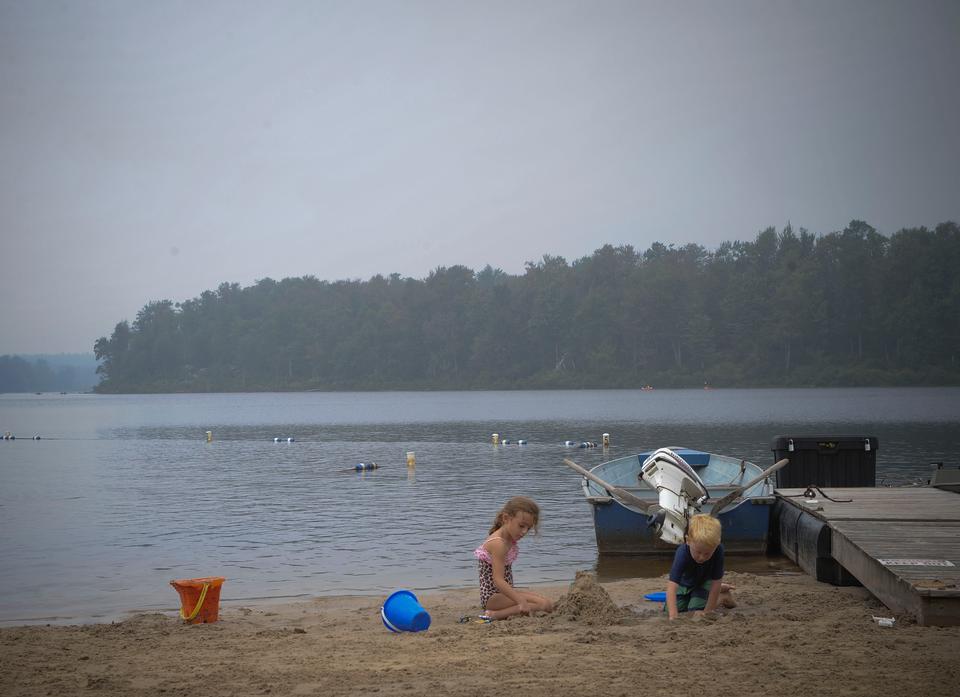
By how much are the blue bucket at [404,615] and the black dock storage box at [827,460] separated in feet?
28.7

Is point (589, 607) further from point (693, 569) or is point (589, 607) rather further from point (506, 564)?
point (693, 569)

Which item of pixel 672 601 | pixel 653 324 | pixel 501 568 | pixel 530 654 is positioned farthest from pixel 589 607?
pixel 653 324

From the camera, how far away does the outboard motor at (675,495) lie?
10234 mm

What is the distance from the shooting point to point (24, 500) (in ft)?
78.2

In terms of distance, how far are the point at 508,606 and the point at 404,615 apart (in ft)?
3.15

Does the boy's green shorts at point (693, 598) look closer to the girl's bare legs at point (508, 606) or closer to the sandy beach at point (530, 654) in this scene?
the sandy beach at point (530, 654)

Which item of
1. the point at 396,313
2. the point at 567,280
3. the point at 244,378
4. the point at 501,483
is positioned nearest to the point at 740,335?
the point at 567,280

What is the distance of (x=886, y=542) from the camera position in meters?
9.05

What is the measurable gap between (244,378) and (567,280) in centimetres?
6920

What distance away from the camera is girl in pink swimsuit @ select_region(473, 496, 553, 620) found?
27.4ft

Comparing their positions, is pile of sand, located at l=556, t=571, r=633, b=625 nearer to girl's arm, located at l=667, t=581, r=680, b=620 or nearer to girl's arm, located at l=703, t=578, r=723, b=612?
girl's arm, located at l=667, t=581, r=680, b=620

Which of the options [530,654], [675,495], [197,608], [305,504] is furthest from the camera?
[305,504]

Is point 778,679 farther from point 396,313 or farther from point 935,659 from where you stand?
point 396,313

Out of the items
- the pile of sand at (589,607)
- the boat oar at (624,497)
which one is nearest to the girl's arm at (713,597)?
the pile of sand at (589,607)
